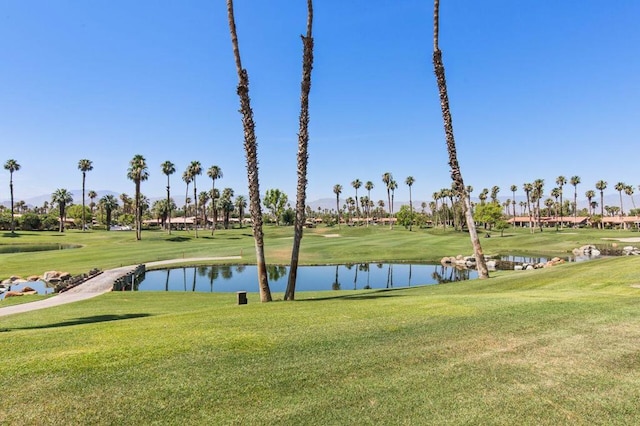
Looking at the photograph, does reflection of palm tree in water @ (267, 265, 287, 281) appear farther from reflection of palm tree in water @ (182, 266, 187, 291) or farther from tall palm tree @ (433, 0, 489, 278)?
tall palm tree @ (433, 0, 489, 278)

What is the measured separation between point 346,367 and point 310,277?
31531 mm

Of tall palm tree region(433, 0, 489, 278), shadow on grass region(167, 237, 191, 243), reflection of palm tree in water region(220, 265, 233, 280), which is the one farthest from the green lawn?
shadow on grass region(167, 237, 191, 243)

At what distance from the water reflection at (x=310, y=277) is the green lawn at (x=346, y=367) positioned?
860 inches

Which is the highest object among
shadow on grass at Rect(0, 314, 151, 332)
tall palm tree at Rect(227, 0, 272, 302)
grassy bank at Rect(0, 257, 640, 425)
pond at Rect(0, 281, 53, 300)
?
tall palm tree at Rect(227, 0, 272, 302)

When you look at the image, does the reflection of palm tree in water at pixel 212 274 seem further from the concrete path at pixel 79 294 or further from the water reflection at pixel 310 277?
the concrete path at pixel 79 294

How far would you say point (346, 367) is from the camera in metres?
7.38

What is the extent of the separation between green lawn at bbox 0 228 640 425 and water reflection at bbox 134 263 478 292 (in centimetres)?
2185

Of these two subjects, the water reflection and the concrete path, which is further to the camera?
the water reflection

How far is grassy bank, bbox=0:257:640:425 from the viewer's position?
5801mm

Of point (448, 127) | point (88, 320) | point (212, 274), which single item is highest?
point (448, 127)

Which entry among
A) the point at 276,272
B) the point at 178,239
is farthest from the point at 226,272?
the point at 178,239

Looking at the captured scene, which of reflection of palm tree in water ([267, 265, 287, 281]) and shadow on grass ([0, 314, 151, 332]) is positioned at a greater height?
shadow on grass ([0, 314, 151, 332])

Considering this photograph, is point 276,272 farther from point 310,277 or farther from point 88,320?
point 88,320

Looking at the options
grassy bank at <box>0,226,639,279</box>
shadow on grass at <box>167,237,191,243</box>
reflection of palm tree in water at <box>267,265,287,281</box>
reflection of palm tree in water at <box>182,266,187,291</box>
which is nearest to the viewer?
reflection of palm tree in water at <box>182,266,187,291</box>
